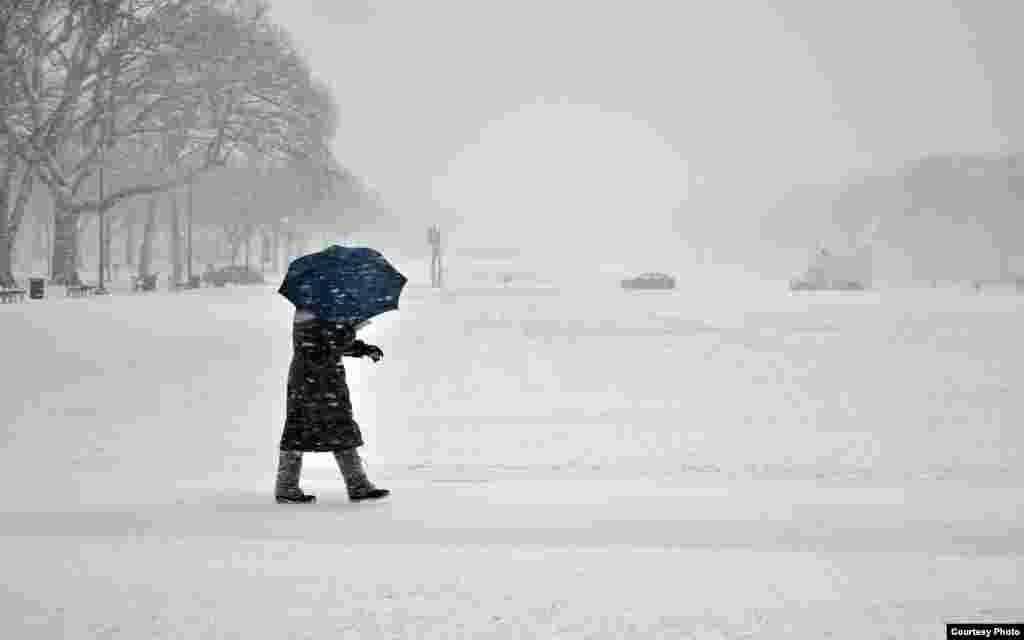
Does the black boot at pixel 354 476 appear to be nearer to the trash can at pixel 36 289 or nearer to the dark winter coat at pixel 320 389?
the dark winter coat at pixel 320 389

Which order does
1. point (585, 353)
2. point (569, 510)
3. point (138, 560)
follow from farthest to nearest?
point (585, 353) < point (569, 510) < point (138, 560)

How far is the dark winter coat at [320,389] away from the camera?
6.26 meters

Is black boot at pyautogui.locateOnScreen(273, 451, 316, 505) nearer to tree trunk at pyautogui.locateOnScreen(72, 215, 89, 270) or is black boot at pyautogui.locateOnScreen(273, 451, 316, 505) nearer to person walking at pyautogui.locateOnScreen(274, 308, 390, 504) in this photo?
person walking at pyautogui.locateOnScreen(274, 308, 390, 504)

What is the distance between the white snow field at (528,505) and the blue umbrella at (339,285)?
1450mm

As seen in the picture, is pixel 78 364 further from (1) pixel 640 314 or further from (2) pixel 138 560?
(1) pixel 640 314

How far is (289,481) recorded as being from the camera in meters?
6.57

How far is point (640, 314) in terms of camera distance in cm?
3362

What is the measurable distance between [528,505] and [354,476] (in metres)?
1.30

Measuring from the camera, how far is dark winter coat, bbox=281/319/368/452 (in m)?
6.26

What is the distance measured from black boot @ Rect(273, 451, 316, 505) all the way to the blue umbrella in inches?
44.9

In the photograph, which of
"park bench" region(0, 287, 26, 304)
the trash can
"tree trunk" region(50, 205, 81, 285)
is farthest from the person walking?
"tree trunk" region(50, 205, 81, 285)

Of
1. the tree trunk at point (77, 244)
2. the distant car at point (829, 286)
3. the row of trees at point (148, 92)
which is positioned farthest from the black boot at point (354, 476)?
the distant car at point (829, 286)

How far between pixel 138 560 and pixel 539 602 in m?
2.46

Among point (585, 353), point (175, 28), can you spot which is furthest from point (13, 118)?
point (585, 353)
